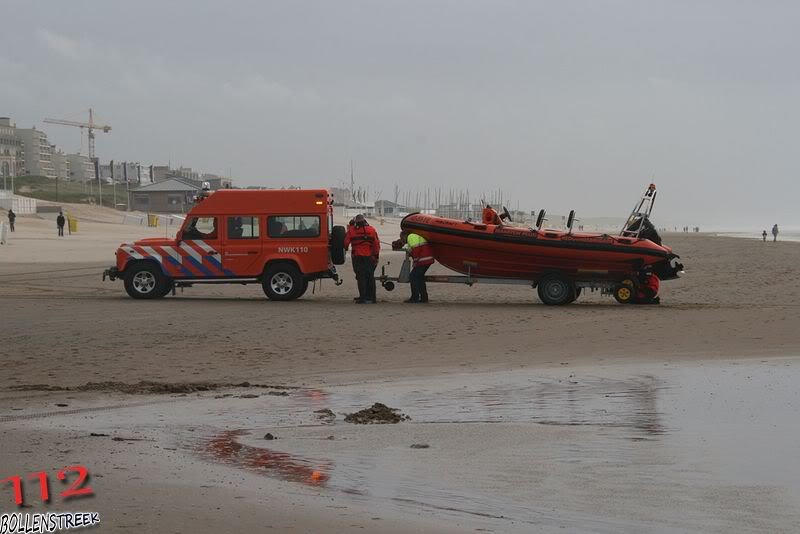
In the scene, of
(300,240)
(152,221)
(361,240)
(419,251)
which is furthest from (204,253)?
(152,221)

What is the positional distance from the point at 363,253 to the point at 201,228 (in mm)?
3285

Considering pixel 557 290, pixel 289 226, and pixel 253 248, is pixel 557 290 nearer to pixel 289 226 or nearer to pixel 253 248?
pixel 289 226

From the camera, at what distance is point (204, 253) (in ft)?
72.8

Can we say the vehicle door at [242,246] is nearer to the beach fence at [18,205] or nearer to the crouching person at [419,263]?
the crouching person at [419,263]

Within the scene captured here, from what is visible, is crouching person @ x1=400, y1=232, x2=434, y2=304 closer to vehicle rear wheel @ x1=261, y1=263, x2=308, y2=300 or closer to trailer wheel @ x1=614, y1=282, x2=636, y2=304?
vehicle rear wheel @ x1=261, y1=263, x2=308, y2=300

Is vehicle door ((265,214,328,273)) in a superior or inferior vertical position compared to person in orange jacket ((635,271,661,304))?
superior

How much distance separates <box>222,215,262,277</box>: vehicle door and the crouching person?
301cm

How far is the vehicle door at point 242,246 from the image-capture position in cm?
2212

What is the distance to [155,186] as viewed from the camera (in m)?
129

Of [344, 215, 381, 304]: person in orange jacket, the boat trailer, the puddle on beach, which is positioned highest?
[344, 215, 381, 304]: person in orange jacket

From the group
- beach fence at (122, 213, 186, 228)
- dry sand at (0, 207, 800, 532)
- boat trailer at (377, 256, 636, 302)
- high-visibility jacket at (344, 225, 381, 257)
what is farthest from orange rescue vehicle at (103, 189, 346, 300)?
beach fence at (122, 213, 186, 228)

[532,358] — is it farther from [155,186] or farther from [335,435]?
[155,186]

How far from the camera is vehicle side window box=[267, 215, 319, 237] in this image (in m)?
22.1

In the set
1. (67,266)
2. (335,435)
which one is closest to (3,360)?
(335,435)
